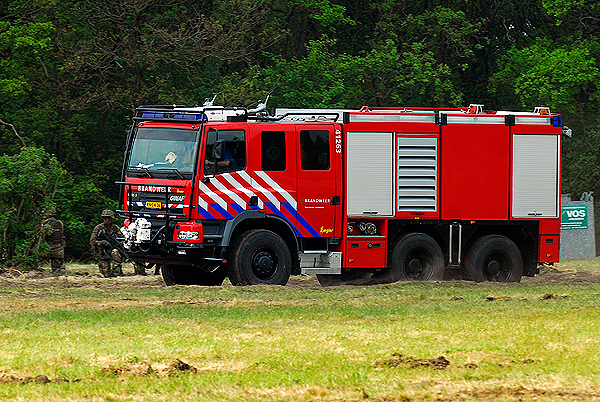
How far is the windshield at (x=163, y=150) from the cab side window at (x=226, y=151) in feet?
0.80

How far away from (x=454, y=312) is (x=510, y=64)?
27.9 metres

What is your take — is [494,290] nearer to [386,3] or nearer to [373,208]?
[373,208]

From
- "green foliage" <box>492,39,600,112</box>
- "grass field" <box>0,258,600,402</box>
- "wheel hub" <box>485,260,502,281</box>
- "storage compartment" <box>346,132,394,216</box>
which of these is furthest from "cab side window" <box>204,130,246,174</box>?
"green foliage" <box>492,39,600,112</box>

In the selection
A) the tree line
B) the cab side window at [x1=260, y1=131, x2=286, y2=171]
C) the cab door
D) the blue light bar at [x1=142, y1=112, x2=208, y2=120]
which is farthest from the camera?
the tree line

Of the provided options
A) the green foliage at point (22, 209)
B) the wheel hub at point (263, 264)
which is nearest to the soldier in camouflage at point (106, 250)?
the green foliage at point (22, 209)

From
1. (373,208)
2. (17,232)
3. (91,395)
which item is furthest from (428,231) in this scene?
(91,395)

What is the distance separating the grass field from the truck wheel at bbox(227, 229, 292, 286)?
4.01 feet

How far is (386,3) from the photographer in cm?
3941

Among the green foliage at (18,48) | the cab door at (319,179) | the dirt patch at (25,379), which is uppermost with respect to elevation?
the green foliage at (18,48)

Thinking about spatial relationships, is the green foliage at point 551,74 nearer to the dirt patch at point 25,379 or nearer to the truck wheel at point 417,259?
the truck wheel at point 417,259

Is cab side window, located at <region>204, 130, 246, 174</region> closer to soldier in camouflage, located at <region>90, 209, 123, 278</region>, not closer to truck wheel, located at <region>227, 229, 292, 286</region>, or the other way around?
truck wheel, located at <region>227, 229, 292, 286</region>

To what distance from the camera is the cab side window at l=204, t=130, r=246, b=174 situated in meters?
17.6

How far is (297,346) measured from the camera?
10.4 m

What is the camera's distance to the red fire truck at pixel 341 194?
17672 millimetres
